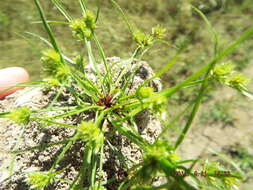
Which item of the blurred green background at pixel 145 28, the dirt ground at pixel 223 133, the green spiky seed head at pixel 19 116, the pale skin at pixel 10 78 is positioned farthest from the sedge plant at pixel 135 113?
the dirt ground at pixel 223 133

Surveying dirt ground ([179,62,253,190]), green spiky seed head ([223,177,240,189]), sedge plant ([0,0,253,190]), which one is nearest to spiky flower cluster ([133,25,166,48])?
sedge plant ([0,0,253,190])

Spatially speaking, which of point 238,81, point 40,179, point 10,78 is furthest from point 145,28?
point 40,179

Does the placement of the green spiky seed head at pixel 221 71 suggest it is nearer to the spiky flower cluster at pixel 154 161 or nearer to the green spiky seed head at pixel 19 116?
the spiky flower cluster at pixel 154 161

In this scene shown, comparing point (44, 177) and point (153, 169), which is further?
point (44, 177)

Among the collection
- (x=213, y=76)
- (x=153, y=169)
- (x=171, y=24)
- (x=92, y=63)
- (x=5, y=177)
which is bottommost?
(x=153, y=169)

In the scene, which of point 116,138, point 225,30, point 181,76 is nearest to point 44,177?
point 116,138

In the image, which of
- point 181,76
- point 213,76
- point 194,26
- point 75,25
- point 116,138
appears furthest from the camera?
point 194,26

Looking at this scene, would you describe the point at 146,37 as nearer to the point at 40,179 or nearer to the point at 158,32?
the point at 158,32

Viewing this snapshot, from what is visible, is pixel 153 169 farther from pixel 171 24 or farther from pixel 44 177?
pixel 171 24

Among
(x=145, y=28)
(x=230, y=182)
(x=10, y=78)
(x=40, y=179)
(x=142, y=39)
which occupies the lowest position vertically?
(x=230, y=182)
